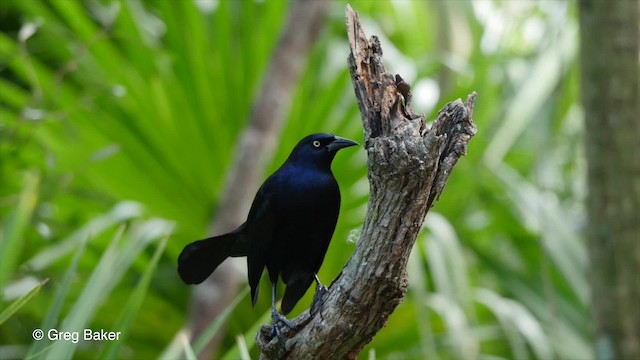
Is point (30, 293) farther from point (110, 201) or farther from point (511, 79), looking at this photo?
point (511, 79)

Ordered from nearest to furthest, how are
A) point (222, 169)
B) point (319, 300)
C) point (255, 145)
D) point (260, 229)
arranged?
point (319, 300) → point (260, 229) → point (255, 145) → point (222, 169)

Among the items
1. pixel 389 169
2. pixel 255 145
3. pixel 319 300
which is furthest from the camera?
pixel 255 145

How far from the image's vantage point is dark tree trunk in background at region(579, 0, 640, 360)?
8.38 ft

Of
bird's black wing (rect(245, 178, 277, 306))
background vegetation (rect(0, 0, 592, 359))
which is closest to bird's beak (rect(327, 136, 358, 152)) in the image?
bird's black wing (rect(245, 178, 277, 306))

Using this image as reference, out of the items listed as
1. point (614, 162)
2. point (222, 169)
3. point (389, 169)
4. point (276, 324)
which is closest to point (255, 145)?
point (222, 169)

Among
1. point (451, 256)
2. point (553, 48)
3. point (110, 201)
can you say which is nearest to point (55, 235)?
point (110, 201)

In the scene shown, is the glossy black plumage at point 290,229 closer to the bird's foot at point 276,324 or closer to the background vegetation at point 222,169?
the bird's foot at point 276,324

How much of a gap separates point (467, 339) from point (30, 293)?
5.68 feet

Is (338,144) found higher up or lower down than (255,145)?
lower down

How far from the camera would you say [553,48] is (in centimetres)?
342

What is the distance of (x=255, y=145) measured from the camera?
10.2ft

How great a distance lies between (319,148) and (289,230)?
18 centimetres

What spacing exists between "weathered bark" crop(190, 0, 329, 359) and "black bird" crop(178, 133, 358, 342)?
136 cm

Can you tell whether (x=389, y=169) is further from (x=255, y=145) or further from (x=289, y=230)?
(x=255, y=145)
